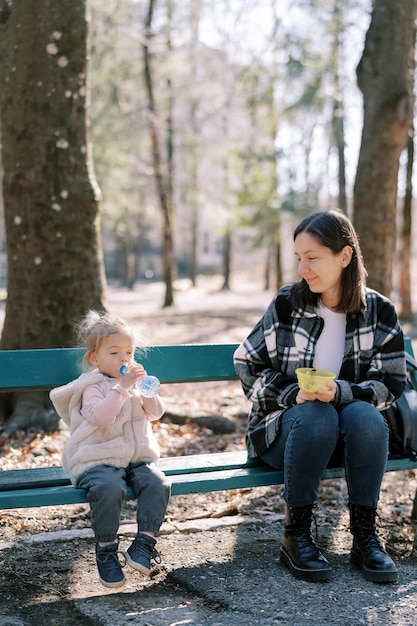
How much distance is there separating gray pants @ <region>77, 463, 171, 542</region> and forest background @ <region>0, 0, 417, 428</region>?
181 cm

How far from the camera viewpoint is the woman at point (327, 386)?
3127 mm

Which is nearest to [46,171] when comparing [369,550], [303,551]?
[303,551]

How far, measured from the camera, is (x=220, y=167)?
25.5m

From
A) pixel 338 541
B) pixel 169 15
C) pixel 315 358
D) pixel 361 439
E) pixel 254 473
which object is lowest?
pixel 338 541

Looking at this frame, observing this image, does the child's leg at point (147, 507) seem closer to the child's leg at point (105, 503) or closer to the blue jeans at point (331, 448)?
the child's leg at point (105, 503)

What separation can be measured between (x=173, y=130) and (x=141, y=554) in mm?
19013

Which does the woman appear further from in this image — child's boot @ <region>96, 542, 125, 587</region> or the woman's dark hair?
child's boot @ <region>96, 542, 125, 587</region>

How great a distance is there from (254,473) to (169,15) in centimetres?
1674

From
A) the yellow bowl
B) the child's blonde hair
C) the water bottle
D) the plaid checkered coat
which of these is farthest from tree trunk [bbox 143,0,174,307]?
the yellow bowl

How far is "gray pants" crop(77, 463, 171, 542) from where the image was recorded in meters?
2.91

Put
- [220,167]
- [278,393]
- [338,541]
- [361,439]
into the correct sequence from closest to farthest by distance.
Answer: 1. [361,439]
2. [278,393]
3. [338,541]
4. [220,167]

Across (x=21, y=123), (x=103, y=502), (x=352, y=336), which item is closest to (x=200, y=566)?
(x=103, y=502)

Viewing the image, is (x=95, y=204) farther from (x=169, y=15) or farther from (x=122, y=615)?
(x=169, y=15)

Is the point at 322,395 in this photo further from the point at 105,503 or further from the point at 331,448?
the point at 105,503
